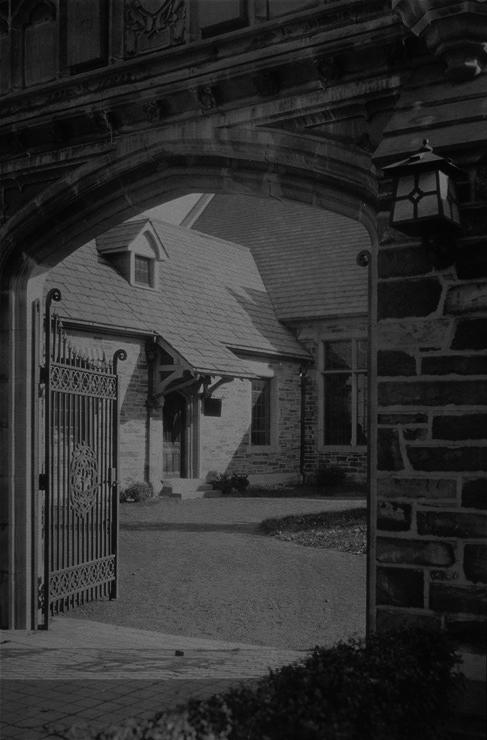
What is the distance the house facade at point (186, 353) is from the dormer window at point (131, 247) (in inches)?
1.0

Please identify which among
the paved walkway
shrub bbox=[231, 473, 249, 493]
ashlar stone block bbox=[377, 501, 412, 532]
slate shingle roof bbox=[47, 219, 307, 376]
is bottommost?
shrub bbox=[231, 473, 249, 493]

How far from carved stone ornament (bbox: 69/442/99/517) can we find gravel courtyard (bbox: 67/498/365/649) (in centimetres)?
98

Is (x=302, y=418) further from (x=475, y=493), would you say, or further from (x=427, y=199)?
(x=427, y=199)

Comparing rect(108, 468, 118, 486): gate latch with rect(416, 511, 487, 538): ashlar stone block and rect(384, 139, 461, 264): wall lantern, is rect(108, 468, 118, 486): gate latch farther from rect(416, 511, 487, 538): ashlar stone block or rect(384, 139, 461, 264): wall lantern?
rect(384, 139, 461, 264): wall lantern

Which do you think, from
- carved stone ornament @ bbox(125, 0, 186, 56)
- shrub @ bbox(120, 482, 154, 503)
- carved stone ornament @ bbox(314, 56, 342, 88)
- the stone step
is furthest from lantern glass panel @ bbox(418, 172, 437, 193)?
the stone step

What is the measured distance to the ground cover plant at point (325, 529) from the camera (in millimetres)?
11508

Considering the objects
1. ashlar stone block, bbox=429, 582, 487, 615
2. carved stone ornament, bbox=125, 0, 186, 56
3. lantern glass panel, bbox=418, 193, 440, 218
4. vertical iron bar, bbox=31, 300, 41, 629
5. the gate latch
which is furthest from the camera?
the gate latch

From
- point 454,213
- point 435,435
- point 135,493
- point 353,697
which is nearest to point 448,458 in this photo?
point 435,435

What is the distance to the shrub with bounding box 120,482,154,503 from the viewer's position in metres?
16.7

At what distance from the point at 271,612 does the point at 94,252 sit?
37.2 ft

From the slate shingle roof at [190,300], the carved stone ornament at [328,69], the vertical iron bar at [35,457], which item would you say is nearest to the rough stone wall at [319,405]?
the slate shingle roof at [190,300]

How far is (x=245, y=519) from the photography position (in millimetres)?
14211

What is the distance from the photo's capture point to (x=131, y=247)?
18.1 metres

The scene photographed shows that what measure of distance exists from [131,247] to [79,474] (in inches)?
432
